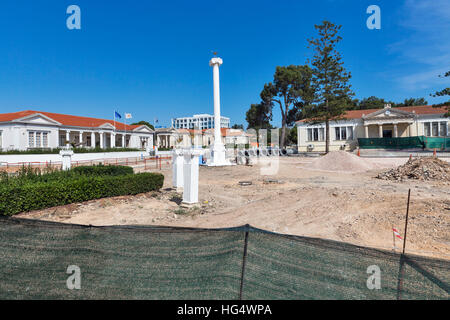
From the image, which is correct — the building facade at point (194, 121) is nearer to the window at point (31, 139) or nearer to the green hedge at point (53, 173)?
the window at point (31, 139)

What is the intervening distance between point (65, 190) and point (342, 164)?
17.1 m

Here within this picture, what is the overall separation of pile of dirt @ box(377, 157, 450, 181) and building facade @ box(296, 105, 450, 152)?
2286cm

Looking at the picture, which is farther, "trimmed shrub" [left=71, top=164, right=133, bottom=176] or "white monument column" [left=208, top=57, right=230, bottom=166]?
"white monument column" [left=208, top=57, right=230, bottom=166]

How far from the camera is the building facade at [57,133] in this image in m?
35.7

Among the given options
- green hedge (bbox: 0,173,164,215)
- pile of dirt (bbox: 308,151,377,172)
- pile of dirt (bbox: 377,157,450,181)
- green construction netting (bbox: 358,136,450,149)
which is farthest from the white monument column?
green construction netting (bbox: 358,136,450,149)

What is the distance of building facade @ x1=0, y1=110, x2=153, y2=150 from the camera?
35.7 meters

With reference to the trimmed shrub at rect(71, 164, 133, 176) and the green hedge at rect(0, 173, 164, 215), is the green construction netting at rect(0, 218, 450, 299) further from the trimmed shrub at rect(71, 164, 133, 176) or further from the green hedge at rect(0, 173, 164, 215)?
the trimmed shrub at rect(71, 164, 133, 176)

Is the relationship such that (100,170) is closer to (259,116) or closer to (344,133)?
(344,133)

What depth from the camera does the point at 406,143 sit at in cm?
3666

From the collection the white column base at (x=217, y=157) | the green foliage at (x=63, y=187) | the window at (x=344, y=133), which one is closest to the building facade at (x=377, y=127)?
the window at (x=344, y=133)

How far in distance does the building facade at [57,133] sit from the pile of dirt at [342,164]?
37285 mm

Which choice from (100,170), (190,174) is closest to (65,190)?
(100,170)

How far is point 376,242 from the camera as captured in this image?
5.49 m
